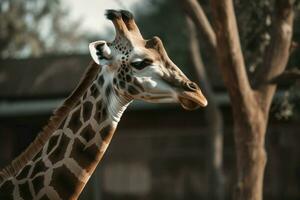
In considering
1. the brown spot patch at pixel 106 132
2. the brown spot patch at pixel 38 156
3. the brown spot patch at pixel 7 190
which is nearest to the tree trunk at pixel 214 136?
the brown spot patch at pixel 38 156

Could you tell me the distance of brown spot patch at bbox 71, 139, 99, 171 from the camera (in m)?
Answer: 5.62

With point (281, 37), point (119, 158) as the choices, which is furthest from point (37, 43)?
point (281, 37)

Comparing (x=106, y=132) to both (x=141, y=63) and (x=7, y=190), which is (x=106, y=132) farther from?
(x=7, y=190)

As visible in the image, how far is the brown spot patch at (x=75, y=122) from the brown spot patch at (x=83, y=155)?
0.13 metres

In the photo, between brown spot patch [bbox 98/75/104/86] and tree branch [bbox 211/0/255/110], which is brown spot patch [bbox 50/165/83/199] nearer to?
brown spot patch [bbox 98/75/104/86]

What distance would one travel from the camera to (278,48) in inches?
390

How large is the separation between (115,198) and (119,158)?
3.96 feet

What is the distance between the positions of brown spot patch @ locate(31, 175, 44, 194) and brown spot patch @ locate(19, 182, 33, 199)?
0.06 metres

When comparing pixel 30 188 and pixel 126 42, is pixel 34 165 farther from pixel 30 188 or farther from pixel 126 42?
pixel 126 42

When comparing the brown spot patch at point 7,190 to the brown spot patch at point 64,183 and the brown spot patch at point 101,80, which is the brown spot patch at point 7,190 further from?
the brown spot patch at point 101,80

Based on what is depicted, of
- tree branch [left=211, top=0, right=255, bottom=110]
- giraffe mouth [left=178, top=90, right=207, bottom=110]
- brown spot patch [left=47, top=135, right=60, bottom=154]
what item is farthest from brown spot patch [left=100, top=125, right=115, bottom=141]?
tree branch [left=211, top=0, right=255, bottom=110]

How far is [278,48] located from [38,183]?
16.9ft

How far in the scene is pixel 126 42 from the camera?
18.3ft

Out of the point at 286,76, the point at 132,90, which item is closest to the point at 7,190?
the point at 132,90
